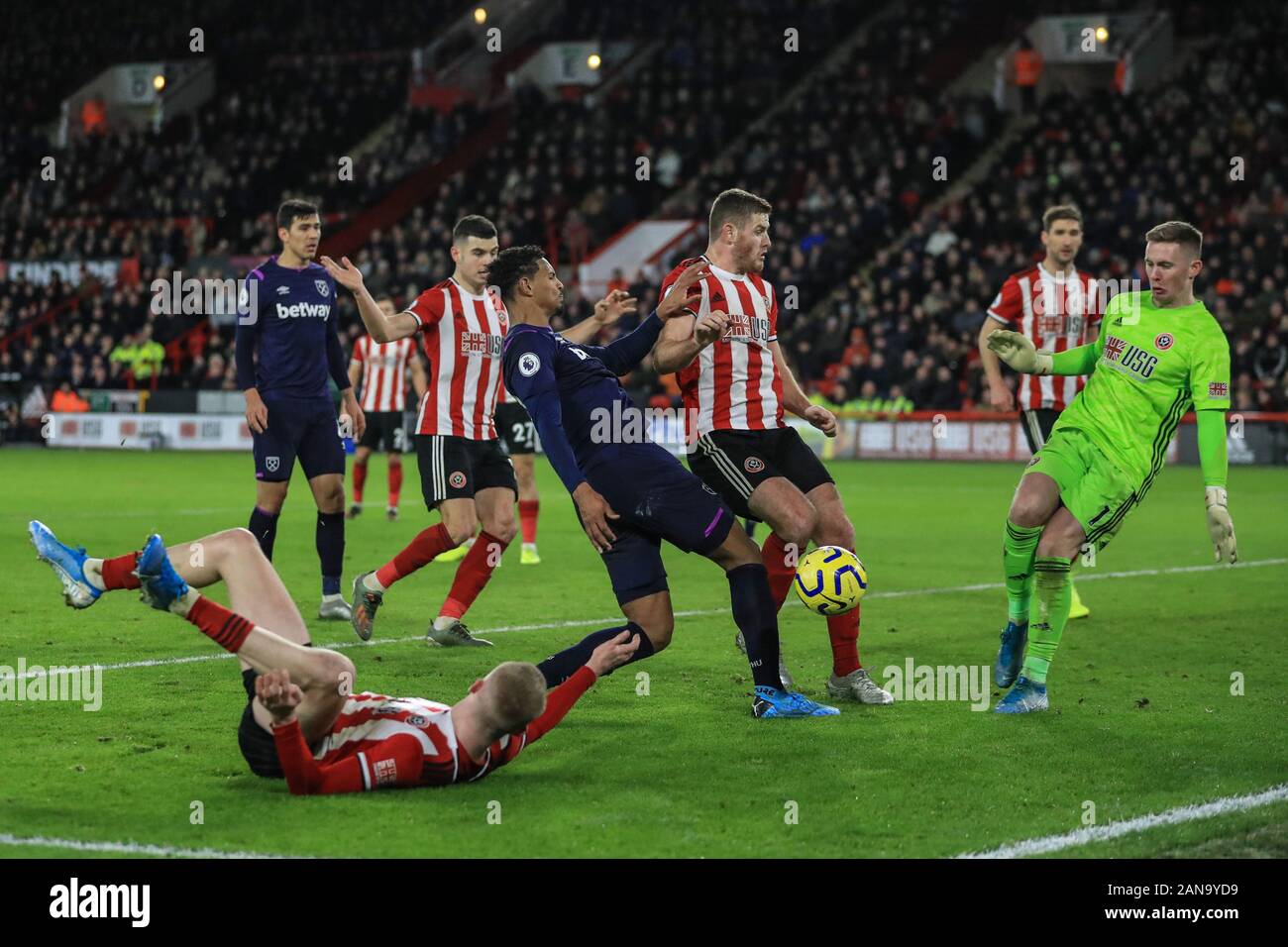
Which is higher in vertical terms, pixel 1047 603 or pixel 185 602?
pixel 185 602

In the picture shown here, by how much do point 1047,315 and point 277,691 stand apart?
270 inches

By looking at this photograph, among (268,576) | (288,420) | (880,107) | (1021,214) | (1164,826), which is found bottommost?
(1164,826)

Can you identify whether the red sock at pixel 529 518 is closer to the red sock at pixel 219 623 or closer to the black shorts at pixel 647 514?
the black shorts at pixel 647 514

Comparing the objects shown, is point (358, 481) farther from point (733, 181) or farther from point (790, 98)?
point (790, 98)

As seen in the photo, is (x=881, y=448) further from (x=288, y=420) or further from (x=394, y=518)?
(x=288, y=420)

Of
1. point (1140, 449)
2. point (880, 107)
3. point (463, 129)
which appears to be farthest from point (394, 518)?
point (463, 129)

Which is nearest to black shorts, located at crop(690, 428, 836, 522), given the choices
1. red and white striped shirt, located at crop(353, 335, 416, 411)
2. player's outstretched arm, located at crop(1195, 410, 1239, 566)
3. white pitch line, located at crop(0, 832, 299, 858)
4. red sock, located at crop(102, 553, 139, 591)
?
player's outstretched arm, located at crop(1195, 410, 1239, 566)

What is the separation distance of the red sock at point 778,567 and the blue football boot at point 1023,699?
3.97 ft

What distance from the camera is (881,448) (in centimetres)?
2969

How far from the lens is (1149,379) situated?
7.46 m

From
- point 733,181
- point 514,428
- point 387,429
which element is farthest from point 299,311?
point 733,181

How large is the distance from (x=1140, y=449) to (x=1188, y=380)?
372 mm

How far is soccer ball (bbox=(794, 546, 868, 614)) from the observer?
7254 mm

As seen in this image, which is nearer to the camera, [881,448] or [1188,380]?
[1188,380]
